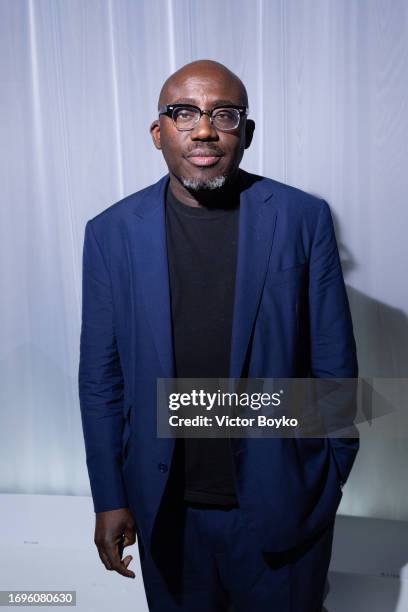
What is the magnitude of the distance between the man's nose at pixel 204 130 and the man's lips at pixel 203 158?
0.03 metres

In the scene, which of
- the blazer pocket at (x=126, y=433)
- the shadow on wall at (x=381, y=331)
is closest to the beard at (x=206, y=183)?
the blazer pocket at (x=126, y=433)

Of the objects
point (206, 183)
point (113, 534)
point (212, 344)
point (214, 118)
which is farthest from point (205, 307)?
point (113, 534)

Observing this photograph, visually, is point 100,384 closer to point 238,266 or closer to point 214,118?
point 238,266

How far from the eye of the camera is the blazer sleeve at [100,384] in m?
1.28

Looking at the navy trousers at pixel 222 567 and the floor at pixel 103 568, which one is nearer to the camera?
the navy trousers at pixel 222 567

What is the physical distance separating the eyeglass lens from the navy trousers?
707 mm

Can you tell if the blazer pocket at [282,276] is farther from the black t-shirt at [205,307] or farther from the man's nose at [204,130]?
the man's nose at [204,130]

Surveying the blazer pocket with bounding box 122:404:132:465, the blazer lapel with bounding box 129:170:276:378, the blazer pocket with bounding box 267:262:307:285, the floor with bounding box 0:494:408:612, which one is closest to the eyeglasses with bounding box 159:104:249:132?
the blazer lapel with bounding box 129:170:276:378

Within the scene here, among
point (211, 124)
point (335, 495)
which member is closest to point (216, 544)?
point (335, 495)

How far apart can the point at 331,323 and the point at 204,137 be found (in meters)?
0.41

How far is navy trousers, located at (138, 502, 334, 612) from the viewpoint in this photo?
1.28m

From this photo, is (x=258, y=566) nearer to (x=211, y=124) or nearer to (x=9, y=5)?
(x=211, y=124)

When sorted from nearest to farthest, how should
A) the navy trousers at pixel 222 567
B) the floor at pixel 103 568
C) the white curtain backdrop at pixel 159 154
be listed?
the navy trousers at pixel 222 567
the floor at pixel 103 568
the white curtain backdrop at pixel 159 154

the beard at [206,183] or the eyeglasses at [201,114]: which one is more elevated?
the eyeglasses at [201,114]
